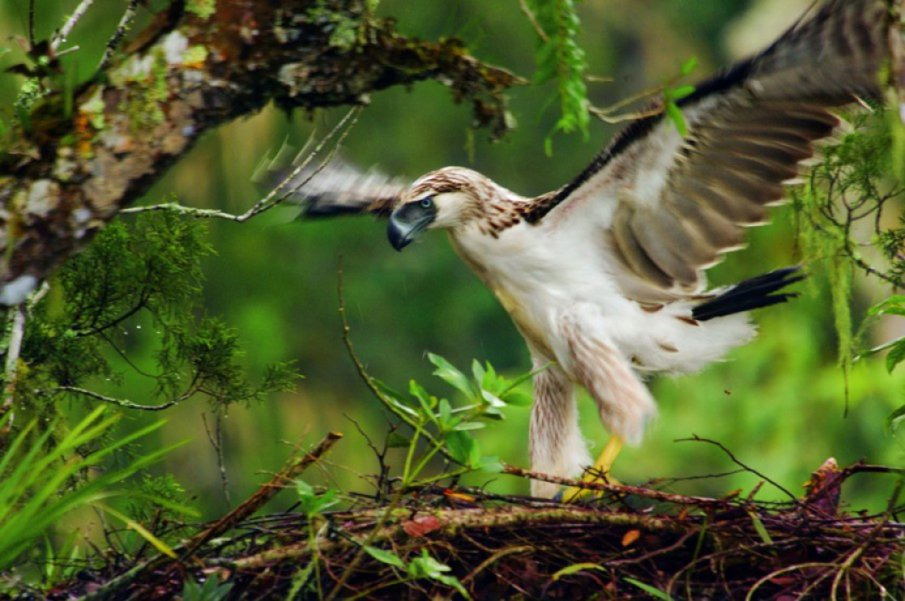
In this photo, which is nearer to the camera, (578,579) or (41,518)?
(41,518)

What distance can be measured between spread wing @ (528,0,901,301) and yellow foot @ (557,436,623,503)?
601 millimetres

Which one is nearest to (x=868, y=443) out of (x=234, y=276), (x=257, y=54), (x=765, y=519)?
(x=234, y=276)

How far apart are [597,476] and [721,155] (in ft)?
4.15

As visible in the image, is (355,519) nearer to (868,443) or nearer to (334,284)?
(868,443)

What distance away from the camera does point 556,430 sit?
17.5ft

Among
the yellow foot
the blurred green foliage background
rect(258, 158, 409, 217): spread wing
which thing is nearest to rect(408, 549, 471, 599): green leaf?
the yellow foot

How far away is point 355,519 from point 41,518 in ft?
3.07

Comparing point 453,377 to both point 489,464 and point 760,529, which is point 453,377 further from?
point 760,529

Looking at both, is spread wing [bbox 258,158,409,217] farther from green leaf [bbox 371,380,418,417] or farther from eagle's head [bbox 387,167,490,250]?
green leaf [bbox 371,380,418,417]

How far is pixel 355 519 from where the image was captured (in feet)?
12.3

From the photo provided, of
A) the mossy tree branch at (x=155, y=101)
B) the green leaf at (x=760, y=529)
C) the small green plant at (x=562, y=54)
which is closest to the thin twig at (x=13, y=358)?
the mossy tree branch at (x=155, y=101)

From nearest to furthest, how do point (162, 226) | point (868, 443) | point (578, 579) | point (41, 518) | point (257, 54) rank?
point (41, 518) → point (257, 54) → point (578, 579) → point (162, 226) → point (868, 443)

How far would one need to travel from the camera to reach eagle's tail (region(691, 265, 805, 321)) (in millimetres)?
5289

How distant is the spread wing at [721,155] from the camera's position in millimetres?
4148
